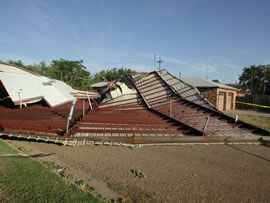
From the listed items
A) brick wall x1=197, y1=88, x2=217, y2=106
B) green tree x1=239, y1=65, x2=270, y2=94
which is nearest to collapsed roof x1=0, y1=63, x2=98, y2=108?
brick wall x1=197, y1=88, x2=217, y2=106

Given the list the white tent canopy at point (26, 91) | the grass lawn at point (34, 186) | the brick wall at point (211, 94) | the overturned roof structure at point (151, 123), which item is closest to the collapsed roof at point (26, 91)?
the white tent canopy at point (26, 91)

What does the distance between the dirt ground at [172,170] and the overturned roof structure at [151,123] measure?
337 millimetres

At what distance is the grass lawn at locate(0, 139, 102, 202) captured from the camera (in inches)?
86.2

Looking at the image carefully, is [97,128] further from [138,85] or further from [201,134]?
[138,85]

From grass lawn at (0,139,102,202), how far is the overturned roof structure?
192cm

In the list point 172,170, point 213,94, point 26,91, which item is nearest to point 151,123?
point 172,170

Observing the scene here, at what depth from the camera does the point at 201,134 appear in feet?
18.7

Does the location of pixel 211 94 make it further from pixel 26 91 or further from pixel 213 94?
pixel 26 91

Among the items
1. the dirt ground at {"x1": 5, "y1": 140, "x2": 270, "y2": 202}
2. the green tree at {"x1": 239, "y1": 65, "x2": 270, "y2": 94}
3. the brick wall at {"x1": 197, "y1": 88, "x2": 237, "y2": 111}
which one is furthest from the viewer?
the green tree at {"x1": 239, "y1": 65, "x2": 270, "y2": 94}

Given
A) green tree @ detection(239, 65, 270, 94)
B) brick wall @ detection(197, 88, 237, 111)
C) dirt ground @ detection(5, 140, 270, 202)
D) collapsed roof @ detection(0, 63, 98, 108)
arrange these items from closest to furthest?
1. dirt ground @ detection(5, 140, 270, 202)
2. collapsed roof @ detection(0, 63, 98, 108)
3. brick wall @ detection(197, 88, 237, 111)
4. green tree @ detection(239, 65, 270, 94)

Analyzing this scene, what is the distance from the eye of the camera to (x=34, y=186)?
2426mm

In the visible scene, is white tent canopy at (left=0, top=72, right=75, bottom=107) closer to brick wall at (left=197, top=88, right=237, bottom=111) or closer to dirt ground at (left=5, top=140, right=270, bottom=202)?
dirt ground at (left=5, top=140, right=270, bottom=202)

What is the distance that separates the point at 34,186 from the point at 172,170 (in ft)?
9.07

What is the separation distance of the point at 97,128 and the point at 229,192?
4427 millimetres
